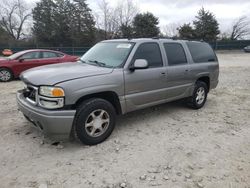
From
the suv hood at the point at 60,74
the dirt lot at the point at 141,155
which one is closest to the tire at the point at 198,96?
the dirt lot at the point at 141,155

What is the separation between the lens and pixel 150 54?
4457 mm

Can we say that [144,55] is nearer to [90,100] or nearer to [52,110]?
[90,100]

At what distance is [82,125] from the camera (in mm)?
3473

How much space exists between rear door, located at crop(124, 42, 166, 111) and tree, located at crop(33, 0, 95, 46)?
31147 mm

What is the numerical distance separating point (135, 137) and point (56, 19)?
34.9 metres

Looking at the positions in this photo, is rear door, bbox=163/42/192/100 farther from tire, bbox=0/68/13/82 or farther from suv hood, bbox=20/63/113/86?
tire, bbox=0/68/13/82

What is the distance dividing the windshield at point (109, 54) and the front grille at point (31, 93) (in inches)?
48.1

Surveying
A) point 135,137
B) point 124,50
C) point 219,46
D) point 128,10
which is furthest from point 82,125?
point 128,10

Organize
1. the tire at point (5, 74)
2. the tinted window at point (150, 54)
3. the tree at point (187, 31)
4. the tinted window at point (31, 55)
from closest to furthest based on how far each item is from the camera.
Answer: the tinted window at point (150, 54) → the tire at point (5, 74) → the tinted window at point (31, 55) → the tree at point (187, 31)

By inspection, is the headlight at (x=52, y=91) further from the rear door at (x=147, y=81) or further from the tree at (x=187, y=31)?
the tree at (x=187, y=31)

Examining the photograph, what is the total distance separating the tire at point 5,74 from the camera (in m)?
9.18

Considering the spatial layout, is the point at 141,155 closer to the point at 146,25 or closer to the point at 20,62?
the point at 20,62

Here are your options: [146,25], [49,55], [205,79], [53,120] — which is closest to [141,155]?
[53,120]

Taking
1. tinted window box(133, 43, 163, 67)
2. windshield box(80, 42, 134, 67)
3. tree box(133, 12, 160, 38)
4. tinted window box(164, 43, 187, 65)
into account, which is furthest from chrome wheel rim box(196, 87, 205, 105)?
tree box(133, 12, 160, 38)
